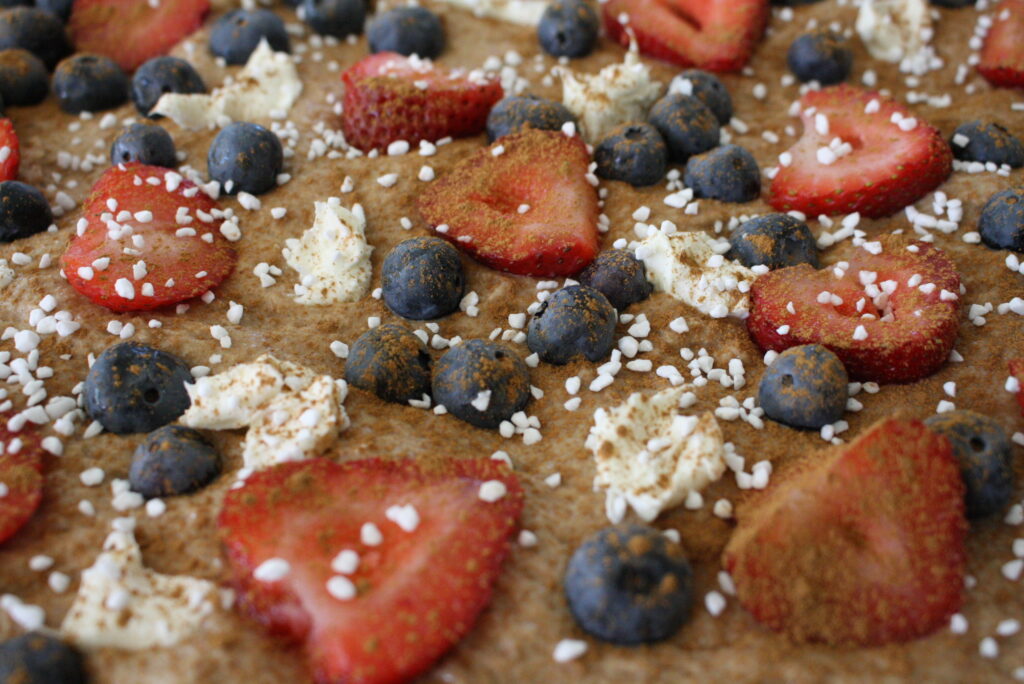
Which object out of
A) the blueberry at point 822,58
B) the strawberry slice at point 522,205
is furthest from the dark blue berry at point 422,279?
the blueberry at point 822,58

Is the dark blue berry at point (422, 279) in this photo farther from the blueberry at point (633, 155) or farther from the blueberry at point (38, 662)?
the blueberry at point (38, 662)

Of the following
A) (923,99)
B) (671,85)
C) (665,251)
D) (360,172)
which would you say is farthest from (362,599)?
(923,99)

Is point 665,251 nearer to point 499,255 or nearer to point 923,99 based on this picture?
point 499,255

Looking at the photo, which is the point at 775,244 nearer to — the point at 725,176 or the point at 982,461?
the point at 725,176

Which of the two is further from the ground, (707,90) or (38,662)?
(707,90)

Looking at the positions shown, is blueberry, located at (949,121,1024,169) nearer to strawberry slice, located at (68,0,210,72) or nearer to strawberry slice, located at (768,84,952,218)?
strawberry slice, located at (768,84,952,218)

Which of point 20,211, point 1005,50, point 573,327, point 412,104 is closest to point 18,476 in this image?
point 20,211
